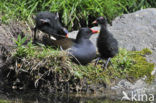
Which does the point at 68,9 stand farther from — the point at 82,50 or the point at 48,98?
the point at 48,98

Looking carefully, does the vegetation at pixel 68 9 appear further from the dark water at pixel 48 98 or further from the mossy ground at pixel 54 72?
the dark water at pixel 48 98

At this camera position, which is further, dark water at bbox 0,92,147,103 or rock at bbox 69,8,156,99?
rock at bbox 69,8,156,99

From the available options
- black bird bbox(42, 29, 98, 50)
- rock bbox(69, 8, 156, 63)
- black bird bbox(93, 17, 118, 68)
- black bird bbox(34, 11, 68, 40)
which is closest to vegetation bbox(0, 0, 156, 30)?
rock bbox(69, 8, 156, 63)

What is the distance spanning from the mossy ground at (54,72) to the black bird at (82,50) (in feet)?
0.39

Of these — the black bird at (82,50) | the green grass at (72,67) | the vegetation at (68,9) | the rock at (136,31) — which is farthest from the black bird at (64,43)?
the vegetation at (68,9)

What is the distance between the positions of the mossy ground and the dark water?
0.24 m

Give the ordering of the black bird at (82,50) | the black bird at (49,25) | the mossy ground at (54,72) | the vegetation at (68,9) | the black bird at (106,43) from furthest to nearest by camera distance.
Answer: the vegetation at (68,9) → the black bird at (49,25) → the black bird at (106,43) → the black bird at (82,50) → the mossy ground at (54,72)

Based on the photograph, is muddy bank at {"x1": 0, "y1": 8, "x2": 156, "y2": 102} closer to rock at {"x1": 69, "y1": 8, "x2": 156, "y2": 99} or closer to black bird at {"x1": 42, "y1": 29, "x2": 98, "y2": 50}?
rock at {"x1": 69, "y1": 8, "x2": 156, "y2": 99}

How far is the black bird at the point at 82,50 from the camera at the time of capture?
718 centimetres

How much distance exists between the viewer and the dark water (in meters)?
6.24

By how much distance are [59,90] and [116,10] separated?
3.47m

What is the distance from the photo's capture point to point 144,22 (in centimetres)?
903

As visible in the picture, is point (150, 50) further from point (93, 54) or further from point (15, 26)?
point (15, 26)

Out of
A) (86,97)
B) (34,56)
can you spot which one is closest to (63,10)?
(34,56)
